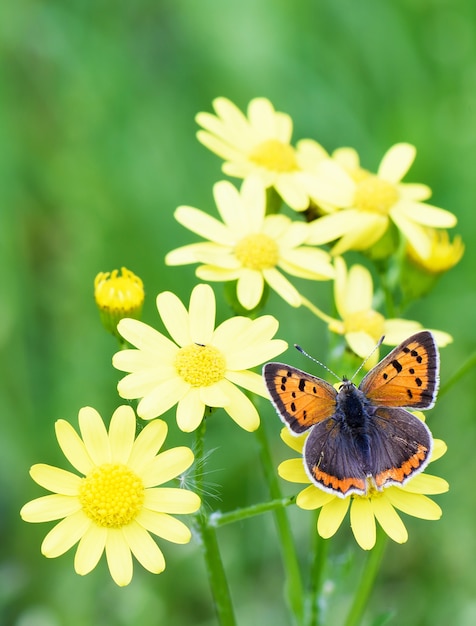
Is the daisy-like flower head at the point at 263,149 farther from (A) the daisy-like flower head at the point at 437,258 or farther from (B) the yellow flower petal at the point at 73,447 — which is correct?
(B) the yellow flower petal at the point at 73,447

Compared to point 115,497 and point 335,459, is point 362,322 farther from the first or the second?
point 115,497

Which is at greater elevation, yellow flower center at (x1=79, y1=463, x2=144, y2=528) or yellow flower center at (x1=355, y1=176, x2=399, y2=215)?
yellow flower center at (x1=355, y1=176, x2=399, y2=215)

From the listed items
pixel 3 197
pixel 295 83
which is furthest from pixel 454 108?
pixel 3 197

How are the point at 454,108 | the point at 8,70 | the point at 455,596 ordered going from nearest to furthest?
1. the point at 455,596
2. the point at 454,108
3. the point at 8,70

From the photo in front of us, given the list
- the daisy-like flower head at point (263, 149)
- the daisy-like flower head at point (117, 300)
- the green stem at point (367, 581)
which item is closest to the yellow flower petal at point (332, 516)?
the green stem at point (367, 581)

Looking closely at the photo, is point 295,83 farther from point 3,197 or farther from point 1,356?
point 1,356

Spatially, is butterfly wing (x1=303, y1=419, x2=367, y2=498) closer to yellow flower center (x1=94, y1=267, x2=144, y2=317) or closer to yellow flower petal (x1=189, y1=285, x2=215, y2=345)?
yellow flower petal (x1=189, y1=285, x2=215, y2=345)

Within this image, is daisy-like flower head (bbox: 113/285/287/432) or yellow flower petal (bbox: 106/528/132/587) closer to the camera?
yellow flower petal (bbox: 106/528/132/587)

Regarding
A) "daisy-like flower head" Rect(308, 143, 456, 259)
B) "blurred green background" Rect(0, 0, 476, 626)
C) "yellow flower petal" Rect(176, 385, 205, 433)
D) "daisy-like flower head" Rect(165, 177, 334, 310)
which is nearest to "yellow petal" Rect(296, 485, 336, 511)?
"yellow flower petal" Rect(176, 385, 205, 433)
